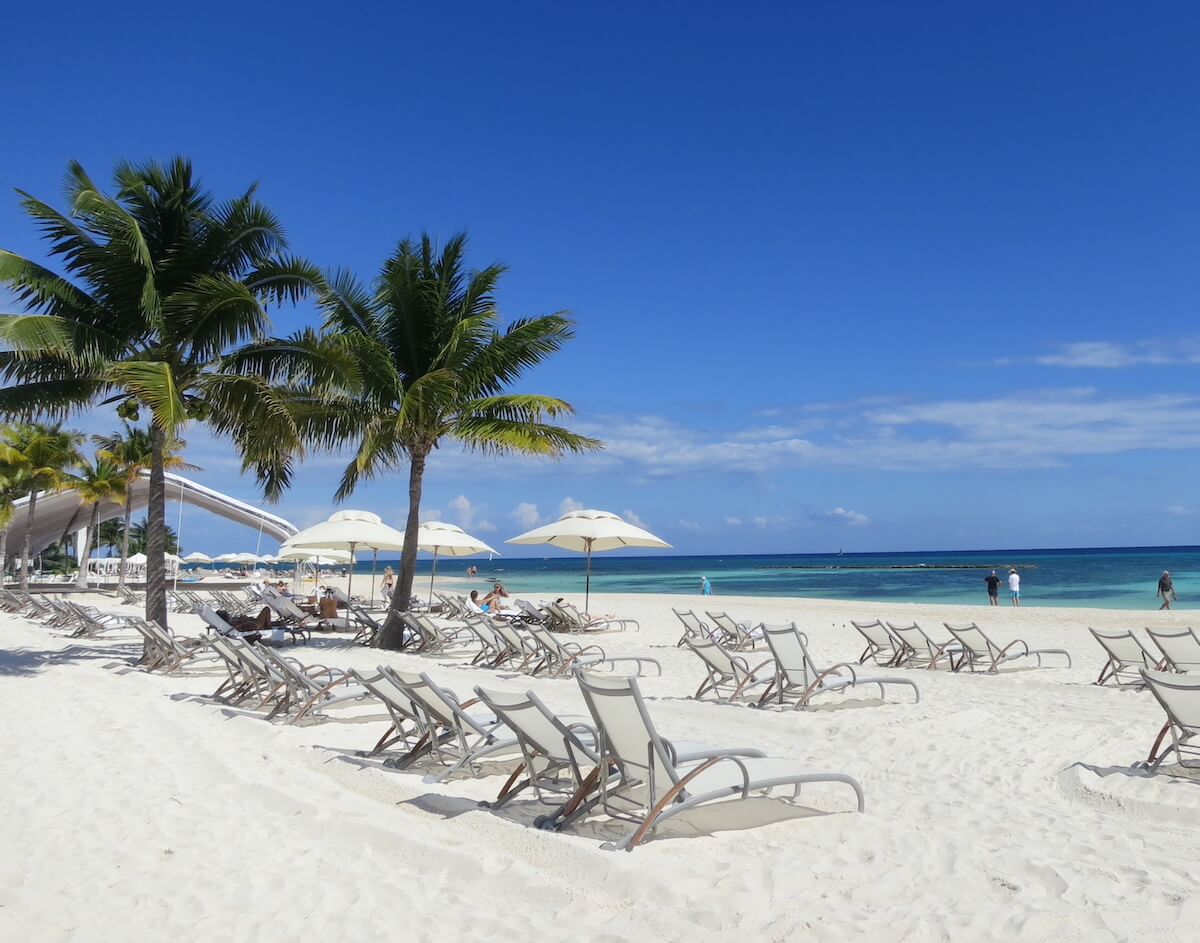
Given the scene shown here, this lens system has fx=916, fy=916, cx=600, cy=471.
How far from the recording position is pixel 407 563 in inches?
549

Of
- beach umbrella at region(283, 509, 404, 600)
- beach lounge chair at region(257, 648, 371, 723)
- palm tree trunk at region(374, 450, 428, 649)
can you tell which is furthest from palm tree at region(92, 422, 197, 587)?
beach lounge chair at region(257, 648, 371, 723)

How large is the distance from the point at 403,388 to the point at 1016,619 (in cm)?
1557

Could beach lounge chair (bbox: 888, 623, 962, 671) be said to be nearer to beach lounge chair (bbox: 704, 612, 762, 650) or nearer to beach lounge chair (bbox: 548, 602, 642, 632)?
beach lounge chair (bbox: 704, 612, 762, 650)

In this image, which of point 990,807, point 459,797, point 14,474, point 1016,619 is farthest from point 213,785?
point 14,474

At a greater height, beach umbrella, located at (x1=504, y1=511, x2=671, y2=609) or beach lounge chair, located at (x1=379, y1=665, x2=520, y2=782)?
beach umbrella, located at (x1=504, y1=511, x2=671, y2=609)

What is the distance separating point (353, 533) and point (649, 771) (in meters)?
13.1

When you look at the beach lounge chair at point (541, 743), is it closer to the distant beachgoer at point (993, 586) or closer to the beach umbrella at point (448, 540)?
the beach umbrella at point (448, 540)

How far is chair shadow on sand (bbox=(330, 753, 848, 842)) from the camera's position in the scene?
14.3ft

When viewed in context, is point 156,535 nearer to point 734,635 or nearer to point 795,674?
point 734,635

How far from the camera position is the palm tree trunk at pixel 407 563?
13.9 m

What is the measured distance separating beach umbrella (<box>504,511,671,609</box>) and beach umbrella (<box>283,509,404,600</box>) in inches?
90.3

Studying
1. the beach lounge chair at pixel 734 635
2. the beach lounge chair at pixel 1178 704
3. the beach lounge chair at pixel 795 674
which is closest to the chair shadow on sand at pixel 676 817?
the beach lounge chair at pixel 1178 704

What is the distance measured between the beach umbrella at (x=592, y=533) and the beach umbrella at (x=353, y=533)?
7.52ft

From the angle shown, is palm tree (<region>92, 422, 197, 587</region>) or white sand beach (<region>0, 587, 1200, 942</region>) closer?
white sand beach (<region>0, 587, 1200, 942</region>)
